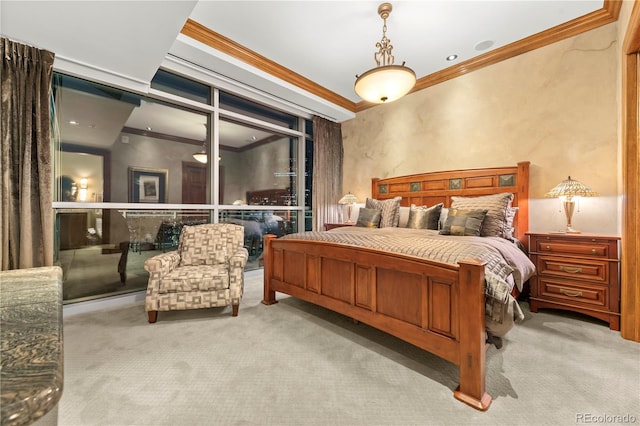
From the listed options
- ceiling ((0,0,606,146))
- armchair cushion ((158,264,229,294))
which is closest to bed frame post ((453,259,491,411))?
armchair cushion ((158,264,229,294))

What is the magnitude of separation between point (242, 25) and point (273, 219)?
2698 millimetres

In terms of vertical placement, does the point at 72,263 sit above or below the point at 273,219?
below

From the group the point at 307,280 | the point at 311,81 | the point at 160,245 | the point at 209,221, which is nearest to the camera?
the point at 307,280

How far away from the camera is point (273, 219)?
4.50 m

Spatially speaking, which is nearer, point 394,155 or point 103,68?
point 103,68

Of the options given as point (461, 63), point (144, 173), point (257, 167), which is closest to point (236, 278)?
point (144, 173)

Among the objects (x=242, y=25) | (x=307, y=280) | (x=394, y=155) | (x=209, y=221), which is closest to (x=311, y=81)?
(x=242, y=25)

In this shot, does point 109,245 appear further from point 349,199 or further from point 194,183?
point 349,199

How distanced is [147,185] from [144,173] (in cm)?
15

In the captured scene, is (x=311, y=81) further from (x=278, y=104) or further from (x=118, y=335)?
(x=118, y=335)

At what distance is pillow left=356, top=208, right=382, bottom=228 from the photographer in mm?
3640

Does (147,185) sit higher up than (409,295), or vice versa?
(147,185)

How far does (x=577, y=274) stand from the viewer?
8.06 feet

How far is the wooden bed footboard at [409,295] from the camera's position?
1449 millimetres
